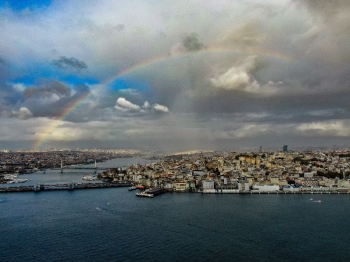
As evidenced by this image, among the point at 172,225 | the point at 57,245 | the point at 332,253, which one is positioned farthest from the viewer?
the point at 172,225

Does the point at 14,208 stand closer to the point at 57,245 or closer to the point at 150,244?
the point at 57,245

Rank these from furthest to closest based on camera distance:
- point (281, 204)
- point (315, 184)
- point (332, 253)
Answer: point (315, 184), point (281, 204), point (332, 253)

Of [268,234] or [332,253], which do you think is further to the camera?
[268,234]

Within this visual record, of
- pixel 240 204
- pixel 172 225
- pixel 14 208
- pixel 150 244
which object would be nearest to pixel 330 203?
pixel 240 204

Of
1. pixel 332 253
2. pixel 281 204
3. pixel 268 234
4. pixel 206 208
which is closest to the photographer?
pixel 332 253

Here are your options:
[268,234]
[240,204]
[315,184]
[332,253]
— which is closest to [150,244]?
[268,234]

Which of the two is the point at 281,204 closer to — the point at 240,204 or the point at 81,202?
the point at 240,204
